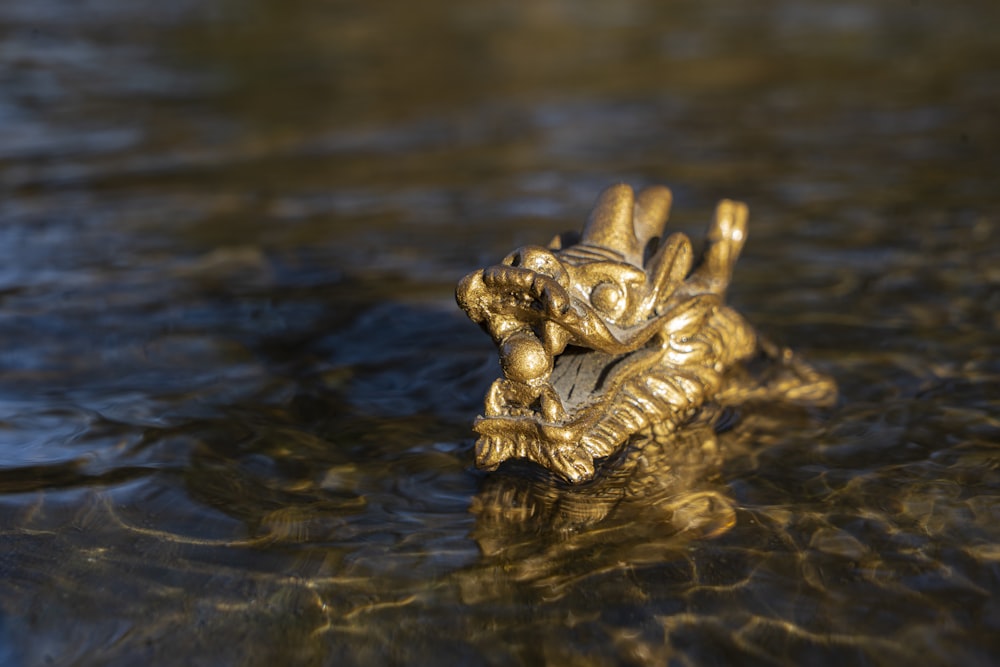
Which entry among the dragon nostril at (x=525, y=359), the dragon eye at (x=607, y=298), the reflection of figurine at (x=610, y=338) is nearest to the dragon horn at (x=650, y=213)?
the reflection of figurine at (x=610, y=338)

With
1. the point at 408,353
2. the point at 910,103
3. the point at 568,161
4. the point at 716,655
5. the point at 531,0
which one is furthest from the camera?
the point at 531,0

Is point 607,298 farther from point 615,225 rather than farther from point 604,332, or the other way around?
point 615,225

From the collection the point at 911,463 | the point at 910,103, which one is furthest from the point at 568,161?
the point at 911,463

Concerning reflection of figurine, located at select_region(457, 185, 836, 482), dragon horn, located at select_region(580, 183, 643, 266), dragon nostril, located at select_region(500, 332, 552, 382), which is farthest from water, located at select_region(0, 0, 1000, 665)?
dragon horn, located at select_region(580, 183, 643, 266)

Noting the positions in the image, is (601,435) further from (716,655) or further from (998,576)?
(998,576)

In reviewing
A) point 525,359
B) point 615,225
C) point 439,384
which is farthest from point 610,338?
point 439,384

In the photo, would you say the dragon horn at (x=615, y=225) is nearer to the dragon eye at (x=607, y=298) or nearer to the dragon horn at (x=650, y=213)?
the dragon horn at (x=650, y=213)
